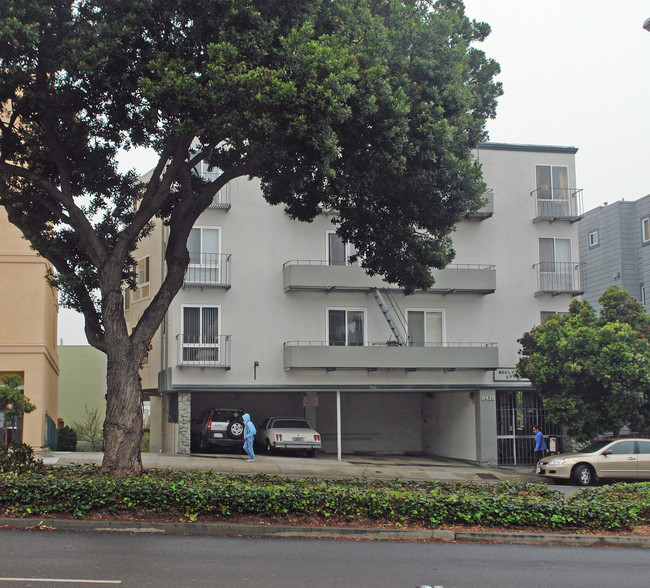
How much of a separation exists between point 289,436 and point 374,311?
18.2ft

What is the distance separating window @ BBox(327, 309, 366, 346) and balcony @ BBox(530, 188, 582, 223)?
7.90 m

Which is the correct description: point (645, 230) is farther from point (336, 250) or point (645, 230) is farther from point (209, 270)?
point (209, 270)

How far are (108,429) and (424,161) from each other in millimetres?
7022

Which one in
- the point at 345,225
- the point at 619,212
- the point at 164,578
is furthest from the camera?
the point at 619,212

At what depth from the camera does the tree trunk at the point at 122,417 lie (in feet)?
43.3

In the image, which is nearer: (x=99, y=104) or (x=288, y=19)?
(x=288, y=19)

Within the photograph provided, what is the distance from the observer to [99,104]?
14.1 metres

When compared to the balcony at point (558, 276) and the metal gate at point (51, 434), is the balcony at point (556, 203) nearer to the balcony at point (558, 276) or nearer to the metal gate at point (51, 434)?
the balcony at point (558, 276)

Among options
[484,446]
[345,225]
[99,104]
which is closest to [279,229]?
[484,446]

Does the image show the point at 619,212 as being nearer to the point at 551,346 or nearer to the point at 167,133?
the point at 551,346

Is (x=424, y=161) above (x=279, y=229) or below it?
below

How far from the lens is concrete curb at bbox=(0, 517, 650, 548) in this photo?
11.3 m

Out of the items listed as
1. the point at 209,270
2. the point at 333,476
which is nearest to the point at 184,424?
the point at 209,270

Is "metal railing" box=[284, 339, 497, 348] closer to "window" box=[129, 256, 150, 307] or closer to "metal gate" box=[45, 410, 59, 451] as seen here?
"window" box=[129, 256, 150, 307]
